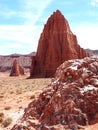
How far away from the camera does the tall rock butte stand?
285 feet

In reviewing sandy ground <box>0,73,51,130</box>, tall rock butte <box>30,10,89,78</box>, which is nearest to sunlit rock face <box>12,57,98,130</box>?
sandy ground <box>0,73,51,130</box>

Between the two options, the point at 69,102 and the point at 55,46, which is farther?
the point at 55,46

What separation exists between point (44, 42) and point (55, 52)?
4.71 m

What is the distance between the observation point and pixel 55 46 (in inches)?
3506

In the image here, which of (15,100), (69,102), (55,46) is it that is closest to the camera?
(69,102)

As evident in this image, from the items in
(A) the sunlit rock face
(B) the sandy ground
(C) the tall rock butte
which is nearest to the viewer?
(A) the sunlit rock face

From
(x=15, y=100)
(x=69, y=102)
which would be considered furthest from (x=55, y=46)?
(x=69, y=102)

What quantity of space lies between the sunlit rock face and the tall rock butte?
7431 centimetres

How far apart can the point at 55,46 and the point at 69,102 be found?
79619 mm

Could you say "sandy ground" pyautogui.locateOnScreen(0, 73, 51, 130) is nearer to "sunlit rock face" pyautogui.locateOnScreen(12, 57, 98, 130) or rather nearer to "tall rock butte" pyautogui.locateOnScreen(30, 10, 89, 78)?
"sunlit rock face" pyautogui.locateOnScreen(12, 57, 98, 130)

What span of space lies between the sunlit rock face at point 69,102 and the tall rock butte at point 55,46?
7431 centimetres

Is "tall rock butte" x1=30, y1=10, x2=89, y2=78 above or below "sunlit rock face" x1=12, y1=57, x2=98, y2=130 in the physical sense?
above

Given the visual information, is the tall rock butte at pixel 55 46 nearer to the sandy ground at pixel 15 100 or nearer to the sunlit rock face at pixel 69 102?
the sandy ground at pixel 15 100

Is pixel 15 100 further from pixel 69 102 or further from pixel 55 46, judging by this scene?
pixel 55 46
